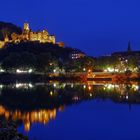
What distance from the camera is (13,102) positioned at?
3922cm

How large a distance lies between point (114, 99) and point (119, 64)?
65.1m

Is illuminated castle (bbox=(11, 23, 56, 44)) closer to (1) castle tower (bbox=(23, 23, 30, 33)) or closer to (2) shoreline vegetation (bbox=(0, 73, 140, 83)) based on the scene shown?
(1) castle tower (bbox=(23, 23, 30, 33))

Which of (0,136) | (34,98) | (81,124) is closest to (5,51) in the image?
(34,98)

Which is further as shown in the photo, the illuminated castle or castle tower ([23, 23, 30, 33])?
castle tower ([23, 23, 30, 33])

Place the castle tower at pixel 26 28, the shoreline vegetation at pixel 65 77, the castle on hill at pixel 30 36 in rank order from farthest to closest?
1. the castle tower at pixel 26 28
2. the castle on hill at pixel 30 36
3. the shoreline vegetation at pixel 65 77

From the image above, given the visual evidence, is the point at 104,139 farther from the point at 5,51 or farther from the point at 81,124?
the point at 5,51

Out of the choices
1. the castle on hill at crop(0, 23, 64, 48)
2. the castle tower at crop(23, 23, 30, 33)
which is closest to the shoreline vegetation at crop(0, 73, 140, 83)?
the castle on hill at crop(0, 23, 64, 48)

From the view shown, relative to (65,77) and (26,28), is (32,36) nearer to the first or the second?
(26,28)

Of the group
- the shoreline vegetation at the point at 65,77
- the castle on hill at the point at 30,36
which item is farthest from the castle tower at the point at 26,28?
the shoreline vegetation at the point at 65,77

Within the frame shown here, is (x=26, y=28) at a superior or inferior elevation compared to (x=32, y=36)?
superior

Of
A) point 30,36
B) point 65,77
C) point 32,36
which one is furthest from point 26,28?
point 65,77

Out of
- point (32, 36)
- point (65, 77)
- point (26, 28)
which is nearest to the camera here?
point (65, 77)

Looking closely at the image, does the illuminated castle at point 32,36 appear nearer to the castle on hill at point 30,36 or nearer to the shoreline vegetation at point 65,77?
the castle on hill at point 30,36

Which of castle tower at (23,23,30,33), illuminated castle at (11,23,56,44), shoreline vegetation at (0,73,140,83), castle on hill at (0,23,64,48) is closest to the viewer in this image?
shoreline vegetation at (0,73,140,83)
